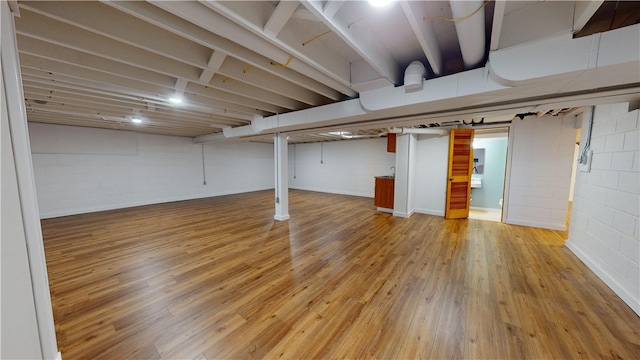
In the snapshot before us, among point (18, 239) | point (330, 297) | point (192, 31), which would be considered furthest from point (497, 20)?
point (18, 239)

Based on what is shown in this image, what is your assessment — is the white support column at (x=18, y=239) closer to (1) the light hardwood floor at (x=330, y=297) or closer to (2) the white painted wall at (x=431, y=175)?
(1) the light hardwood floor at (x=330, y=297)

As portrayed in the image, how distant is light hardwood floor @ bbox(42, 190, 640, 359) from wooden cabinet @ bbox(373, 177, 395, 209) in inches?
56.9

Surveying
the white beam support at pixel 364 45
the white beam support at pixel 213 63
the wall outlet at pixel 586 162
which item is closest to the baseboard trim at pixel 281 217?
the white beam support at pixel 213 63

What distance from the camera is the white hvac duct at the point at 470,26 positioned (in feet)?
3.69

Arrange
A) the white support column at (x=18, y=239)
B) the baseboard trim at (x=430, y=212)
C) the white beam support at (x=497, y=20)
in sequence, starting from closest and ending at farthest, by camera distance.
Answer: the white support column at (x=18, y=239), the white beam support at (x=497, y=20), the baseboard trim at (x=430, y=212)

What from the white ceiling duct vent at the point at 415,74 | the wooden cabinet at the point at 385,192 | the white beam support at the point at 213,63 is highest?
the white beam support at the point at 213,63

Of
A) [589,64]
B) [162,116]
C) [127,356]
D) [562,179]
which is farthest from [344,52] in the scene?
[562,179]

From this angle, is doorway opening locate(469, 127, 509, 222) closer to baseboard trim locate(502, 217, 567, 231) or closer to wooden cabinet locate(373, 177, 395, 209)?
baseboard trim locate(502, 217, 567, 231)

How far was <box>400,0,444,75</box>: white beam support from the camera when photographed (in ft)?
3.98

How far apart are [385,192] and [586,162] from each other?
10.5ft

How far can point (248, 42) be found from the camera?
154cm

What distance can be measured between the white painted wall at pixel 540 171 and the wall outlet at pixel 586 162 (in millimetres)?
1001

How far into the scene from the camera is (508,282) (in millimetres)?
2346

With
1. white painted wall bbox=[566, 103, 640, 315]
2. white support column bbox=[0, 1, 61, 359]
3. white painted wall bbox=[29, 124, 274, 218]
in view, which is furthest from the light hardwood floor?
white painted wall bbox=[29, 124, 274, 218]
